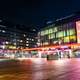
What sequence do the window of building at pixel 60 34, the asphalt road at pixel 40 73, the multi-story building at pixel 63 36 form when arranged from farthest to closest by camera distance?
the window of building at pixel 60 34
the multi-story building at pixel 63 36
the asphalt road at pixel 40 73

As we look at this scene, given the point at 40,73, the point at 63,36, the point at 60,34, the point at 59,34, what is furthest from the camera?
the point at 59,34

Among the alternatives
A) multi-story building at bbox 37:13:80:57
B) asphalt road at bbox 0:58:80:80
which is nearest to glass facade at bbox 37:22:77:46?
multi-story building at bbox 37:13:80:57

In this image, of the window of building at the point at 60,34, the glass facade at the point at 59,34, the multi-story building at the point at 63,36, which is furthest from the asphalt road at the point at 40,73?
the window of building at the point at 60,34

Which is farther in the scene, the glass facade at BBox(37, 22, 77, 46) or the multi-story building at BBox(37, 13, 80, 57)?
the glass facade at BBox(37, 22, 77, 46)

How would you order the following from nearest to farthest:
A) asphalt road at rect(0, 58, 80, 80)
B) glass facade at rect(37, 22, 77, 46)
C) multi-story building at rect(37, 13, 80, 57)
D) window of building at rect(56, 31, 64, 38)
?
asphalt road at rect(0, 58, 80, 80) < multi-story building at rect(37, 13, 80, 57) < glass facade at rect(37, 22, 77, 46) < window of building at rect(56, 31, 64, 38)

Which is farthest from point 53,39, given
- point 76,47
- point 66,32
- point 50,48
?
point 76,47

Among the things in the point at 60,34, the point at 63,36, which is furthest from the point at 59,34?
the point at 63,36

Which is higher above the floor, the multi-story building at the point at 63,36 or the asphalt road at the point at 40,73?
the multi-story building at the point at 63,36

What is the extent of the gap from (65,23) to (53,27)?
1253 centimetres

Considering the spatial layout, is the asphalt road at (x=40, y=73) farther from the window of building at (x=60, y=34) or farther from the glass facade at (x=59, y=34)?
the window of building at (x=60, y=34)

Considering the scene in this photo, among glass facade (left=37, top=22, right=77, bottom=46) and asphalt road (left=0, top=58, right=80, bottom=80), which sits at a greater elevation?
glass facade (left=37, top=22, right=77, bottom=46)

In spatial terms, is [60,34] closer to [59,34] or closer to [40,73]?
[59,34]

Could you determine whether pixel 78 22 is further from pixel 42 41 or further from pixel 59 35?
pixel 42 41

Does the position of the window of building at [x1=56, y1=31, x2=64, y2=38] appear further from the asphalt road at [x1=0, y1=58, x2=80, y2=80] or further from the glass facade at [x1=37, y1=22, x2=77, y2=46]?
the asphalt road at [x1=0, y1=58, x2=80, y2=80]
